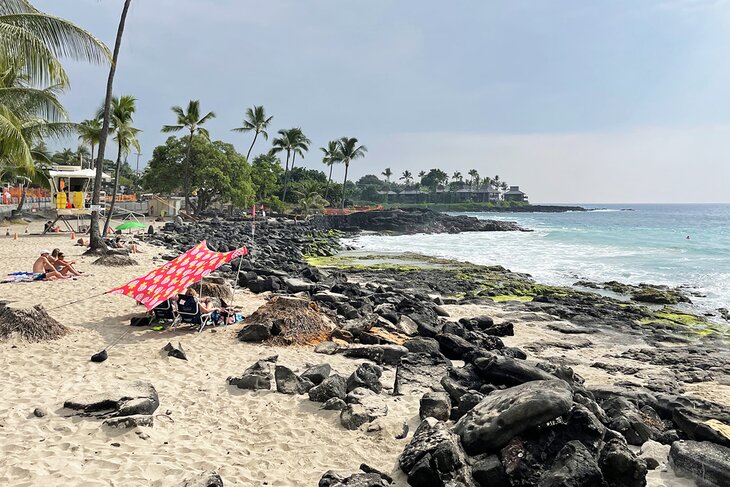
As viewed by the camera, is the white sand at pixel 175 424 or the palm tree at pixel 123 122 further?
the palm tree at pixel 123 122

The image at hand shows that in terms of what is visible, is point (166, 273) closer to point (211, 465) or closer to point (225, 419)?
point (225, 419)

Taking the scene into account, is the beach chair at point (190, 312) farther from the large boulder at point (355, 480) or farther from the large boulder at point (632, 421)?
the large boulder at point (632, 421)

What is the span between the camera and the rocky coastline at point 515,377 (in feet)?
15.0

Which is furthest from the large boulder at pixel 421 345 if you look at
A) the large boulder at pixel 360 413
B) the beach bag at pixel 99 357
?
the beach bag at pixel 99 357

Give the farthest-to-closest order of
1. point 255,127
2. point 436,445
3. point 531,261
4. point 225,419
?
point 255,127
point 531,261
point 225,419
point 436,445

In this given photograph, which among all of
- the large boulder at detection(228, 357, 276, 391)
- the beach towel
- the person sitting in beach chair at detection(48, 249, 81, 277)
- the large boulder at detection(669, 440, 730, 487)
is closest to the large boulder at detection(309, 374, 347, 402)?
the large boulder at detection(228, 357, 276, 391)

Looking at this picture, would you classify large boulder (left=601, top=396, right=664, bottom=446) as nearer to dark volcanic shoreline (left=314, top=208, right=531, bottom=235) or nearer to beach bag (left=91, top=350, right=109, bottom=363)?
beach bag (left=91, top=350, right=109, bottom=363)

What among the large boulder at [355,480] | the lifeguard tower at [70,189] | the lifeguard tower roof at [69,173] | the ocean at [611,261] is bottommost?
the ocean at [611,261]

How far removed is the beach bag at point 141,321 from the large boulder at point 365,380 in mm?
5059

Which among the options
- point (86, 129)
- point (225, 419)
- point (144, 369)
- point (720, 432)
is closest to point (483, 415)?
point (720, 432)

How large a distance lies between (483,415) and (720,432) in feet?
8.51

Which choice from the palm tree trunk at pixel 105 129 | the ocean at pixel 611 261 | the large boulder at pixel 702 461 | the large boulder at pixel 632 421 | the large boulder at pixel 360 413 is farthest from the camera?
the ocean at pixel 611 261

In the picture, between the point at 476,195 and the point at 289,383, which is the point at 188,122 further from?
the point at 476,195

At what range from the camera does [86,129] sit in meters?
25.7
